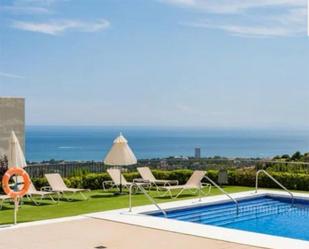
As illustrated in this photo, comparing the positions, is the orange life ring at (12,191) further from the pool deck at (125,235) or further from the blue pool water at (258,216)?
the blue pool water at (258,216)

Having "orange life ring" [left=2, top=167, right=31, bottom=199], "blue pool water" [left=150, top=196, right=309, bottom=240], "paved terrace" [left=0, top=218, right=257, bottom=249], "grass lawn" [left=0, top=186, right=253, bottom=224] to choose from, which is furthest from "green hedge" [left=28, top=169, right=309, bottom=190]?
"paved terrace" [left=0, top=218, right=257, bottom=249]

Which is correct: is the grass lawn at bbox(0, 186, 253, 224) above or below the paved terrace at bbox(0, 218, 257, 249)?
above

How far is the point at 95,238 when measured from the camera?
10.2 metres

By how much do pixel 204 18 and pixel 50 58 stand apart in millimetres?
30589

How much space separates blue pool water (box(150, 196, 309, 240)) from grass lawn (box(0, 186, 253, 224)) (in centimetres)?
140

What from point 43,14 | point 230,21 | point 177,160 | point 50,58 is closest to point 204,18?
point 230,21

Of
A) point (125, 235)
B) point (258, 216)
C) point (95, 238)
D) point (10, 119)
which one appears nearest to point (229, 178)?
point (258, 216)

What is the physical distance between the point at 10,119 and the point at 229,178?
721 centimetres

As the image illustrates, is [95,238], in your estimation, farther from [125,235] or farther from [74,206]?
[74,206]

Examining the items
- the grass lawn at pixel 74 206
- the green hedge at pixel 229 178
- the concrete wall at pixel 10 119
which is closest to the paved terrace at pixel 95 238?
the grass lawn at pixel 74 206

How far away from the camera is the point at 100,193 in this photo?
17.2 meters

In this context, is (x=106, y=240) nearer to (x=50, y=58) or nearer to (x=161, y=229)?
(x=161, y=229)

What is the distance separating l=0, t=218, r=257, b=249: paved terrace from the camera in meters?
9.52

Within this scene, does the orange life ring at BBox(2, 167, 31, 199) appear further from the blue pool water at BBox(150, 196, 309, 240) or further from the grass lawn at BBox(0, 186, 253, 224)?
the blue pool water at BBox(150, 196, 309, 240)
